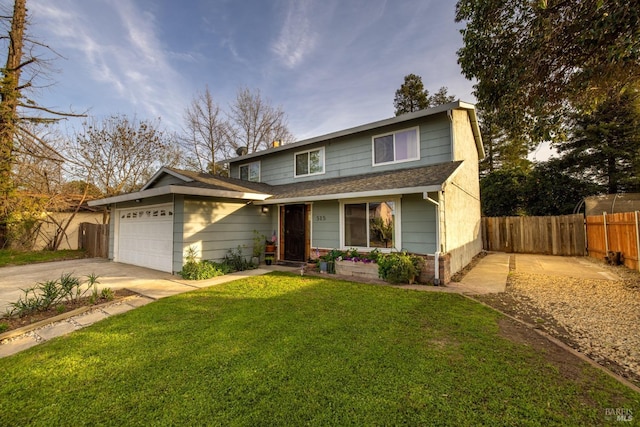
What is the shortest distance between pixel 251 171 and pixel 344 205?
6.69m

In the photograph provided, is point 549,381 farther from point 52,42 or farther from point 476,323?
point 52,42

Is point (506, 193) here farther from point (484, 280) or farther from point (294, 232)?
point (294, 232)

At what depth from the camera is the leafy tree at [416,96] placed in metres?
22.5

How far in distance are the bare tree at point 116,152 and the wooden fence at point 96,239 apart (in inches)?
122

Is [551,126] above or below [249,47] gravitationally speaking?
below

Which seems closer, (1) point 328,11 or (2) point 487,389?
(2) point 487,389

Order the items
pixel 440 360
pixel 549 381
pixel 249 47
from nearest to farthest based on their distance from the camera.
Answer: pixel 549 381, pixel 440 360, pixel 249 47

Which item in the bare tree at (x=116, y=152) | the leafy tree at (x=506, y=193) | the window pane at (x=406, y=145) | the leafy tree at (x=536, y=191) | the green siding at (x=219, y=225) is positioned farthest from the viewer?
the leafy tree at (x=506, y=193)

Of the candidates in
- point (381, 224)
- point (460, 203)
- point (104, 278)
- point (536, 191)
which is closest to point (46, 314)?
point (104, 278)

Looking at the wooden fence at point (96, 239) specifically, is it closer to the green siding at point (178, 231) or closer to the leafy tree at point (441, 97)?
the green siding at point (178, 231)

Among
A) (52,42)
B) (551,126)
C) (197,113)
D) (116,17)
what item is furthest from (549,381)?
(197,113)

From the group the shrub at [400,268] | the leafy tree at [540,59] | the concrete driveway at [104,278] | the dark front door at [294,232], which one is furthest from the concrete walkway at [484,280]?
the concrete driveway at [104,278]

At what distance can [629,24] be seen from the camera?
13.4 ft

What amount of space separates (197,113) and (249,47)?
1003cm
